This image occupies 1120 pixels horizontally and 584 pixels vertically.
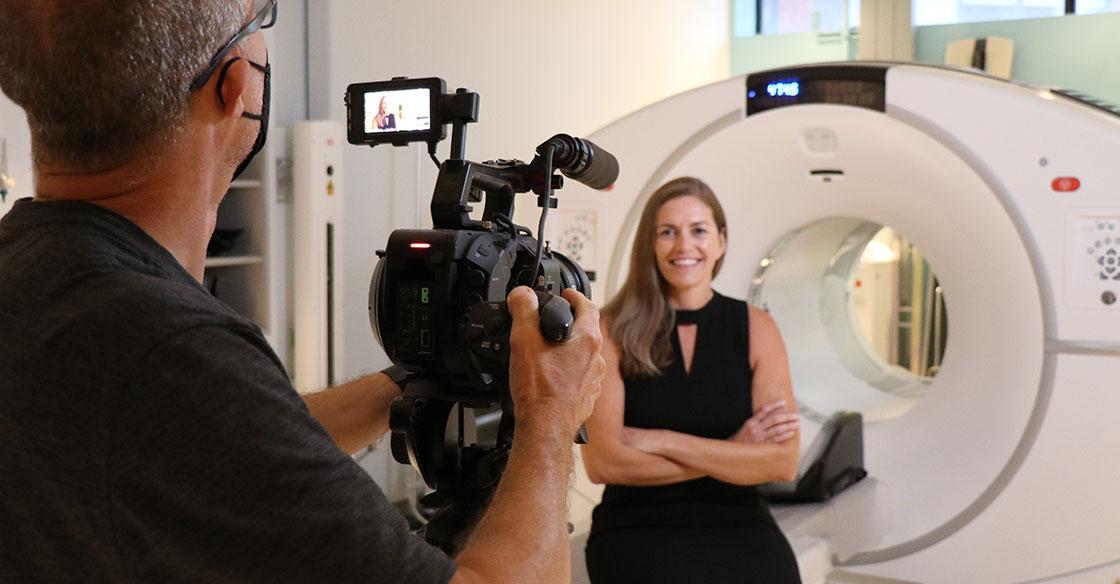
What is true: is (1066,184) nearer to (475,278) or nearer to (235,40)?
(475,278)

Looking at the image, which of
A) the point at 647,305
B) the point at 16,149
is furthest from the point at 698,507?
the point at 16,149

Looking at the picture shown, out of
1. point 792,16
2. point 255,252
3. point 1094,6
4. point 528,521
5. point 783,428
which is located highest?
point 792,16

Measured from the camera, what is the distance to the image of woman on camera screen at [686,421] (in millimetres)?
2264

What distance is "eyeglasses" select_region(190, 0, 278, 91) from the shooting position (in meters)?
0.90

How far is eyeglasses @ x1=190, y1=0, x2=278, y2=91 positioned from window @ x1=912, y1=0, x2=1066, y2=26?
4.85 m

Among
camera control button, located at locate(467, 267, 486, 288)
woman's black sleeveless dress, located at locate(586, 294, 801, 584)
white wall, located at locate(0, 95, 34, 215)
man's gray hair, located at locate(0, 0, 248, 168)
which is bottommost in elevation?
woman's black sleeveless dress, located at locate(586, 294, 801, 584)

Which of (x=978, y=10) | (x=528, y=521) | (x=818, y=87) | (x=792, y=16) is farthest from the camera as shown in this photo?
(x=792, y=16)

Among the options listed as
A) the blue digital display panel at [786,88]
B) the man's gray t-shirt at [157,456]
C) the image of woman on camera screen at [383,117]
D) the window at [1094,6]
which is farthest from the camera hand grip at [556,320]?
the window at [1094,6]

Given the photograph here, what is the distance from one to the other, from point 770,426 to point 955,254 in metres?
0.79

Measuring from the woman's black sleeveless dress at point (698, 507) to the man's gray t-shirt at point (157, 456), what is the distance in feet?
4.96

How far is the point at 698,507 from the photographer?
231 cm

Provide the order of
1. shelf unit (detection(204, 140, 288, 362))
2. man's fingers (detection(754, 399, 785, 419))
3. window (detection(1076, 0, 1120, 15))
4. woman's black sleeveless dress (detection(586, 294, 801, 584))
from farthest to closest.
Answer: window (detection(1076, 0, 1120, 15)) → shelf unit (detection(204, 140, 288, 362)) → man's fingers (detection(754, 399, 785, 419)) → woman's black sleeveless dress (detection(586, 294, 801, 584))

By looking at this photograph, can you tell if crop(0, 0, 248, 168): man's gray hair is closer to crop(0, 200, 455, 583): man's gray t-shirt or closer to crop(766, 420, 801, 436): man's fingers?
crop(0, 200, 455, 583): man's gray t-shirt

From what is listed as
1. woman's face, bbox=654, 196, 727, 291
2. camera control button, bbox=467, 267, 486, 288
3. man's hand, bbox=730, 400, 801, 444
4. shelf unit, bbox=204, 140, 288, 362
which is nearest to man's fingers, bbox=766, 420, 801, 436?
man's hand, bbox=730, 400, 801, 444
